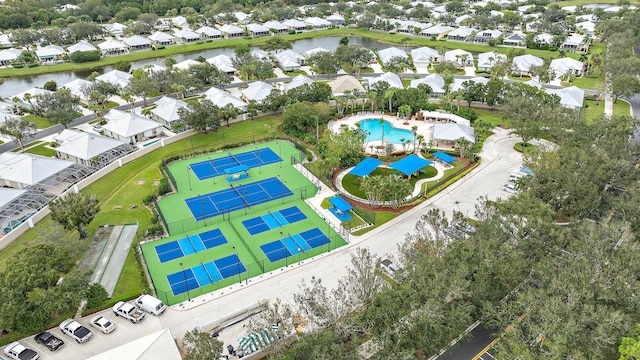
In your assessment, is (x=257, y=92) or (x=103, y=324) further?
(x=257, y=92)

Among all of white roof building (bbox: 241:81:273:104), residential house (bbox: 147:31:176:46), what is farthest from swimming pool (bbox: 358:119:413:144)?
residential house (bbox: 147:31:176:46)

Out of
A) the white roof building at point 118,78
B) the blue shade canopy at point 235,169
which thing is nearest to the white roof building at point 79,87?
the white roof building at point 118,78

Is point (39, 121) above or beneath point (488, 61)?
above

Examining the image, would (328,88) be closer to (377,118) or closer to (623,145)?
(377,118)

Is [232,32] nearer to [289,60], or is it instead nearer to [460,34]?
[289,60]

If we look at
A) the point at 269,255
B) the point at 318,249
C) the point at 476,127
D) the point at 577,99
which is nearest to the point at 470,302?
the point at 318,249

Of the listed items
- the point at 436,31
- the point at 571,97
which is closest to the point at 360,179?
the point at 571,97

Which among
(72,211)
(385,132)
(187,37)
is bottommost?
(385,132)

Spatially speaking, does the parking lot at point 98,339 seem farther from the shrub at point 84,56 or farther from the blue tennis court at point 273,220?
the shrub at point 84,56
